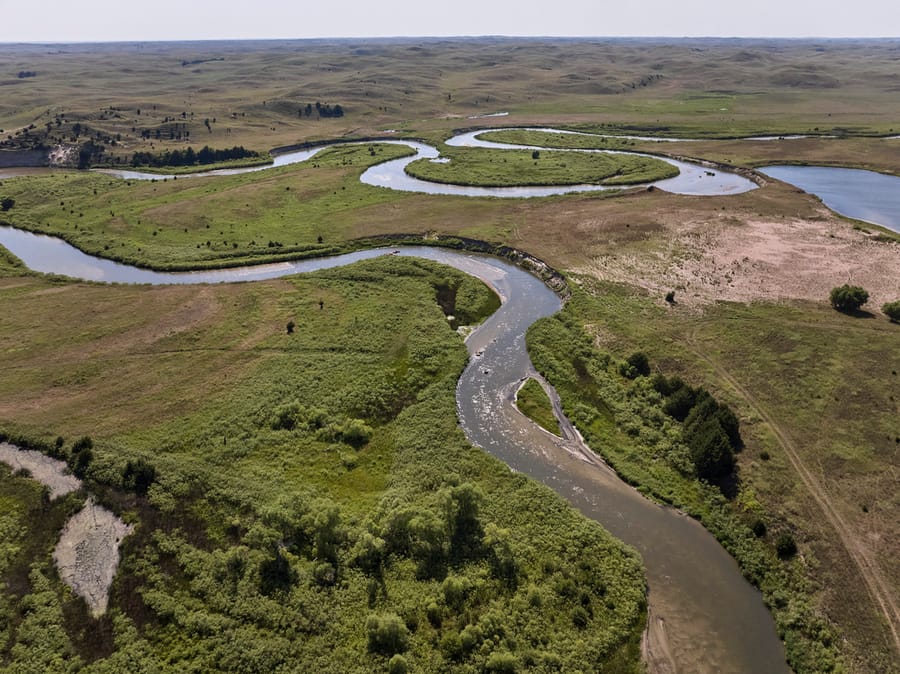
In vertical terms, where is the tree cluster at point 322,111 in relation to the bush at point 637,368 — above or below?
above

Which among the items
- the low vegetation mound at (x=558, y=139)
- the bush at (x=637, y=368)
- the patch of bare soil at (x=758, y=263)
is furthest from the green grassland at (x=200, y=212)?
the low vegetation mound at (x=558, y=139)

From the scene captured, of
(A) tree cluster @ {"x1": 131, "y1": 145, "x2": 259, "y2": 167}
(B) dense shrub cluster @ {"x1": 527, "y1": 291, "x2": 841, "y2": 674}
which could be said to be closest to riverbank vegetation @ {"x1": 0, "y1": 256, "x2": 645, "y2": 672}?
(B) dense shrub cluster @ {"x1": 527, "y1": 291, "x2": 841, "y2": 674}

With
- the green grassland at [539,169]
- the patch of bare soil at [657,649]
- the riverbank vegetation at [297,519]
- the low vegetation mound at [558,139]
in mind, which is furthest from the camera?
the low vegetation mound at [558,139]

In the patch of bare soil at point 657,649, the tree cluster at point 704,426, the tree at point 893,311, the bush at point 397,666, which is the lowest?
the patch of bare soil at point 657,649

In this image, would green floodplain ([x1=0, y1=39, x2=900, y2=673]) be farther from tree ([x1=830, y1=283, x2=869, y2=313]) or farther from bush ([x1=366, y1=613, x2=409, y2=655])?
tree ([x1=830, y1=283, x2=869, y2=313])

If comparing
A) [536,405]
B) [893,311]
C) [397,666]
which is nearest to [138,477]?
[397,666]

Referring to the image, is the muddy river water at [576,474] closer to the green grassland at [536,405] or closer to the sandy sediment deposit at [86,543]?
the green grassland at [536,405]

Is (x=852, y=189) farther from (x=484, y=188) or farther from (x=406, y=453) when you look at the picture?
(x=406, y=453)

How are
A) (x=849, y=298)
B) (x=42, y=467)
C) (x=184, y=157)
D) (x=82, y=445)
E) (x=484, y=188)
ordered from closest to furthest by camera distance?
(x=42, y=467)
(x=82, y=445)
(x=849, y=298)
(x=484, y=188)
(x=184, y=157)
